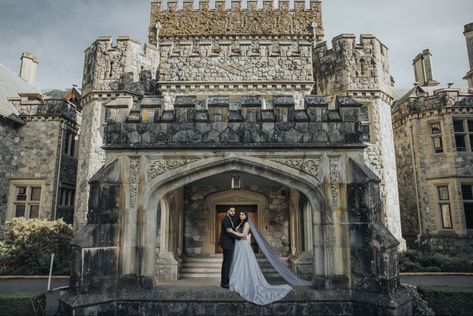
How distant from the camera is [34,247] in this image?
11.9 meters

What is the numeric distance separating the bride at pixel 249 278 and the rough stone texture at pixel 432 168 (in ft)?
37.0

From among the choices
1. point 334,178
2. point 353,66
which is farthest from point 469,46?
point 334,178

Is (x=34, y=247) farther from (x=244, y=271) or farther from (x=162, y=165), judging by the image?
(x=244, y=271)

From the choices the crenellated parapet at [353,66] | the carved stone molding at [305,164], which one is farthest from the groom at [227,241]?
the crenellated parapet at [353,66]

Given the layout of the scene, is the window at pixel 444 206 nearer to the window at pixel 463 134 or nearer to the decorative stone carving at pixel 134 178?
the window at pixel 463 134

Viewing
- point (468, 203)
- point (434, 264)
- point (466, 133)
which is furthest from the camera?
point (466, 133)

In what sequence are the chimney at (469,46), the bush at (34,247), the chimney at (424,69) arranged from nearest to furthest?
the bush at (34,247)
the chimney at (469,46)
the chimney at (424,69)

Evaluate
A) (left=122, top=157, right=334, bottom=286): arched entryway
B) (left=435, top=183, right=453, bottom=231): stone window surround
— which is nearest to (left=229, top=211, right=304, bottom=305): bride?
(left=122, top=157, right=334, bottom=286): arched entryway

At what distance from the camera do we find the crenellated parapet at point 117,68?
1335cm

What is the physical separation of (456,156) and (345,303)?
41.1ft

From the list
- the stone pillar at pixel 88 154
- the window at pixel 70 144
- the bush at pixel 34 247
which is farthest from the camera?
the window at pixel 70 144

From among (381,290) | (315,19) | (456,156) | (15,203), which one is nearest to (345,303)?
(381,290)

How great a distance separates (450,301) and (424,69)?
1857 cm

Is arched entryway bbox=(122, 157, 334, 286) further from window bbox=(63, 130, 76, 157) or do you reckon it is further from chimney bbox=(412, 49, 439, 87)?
chimney bbox=(412, 49, 439, 87)
